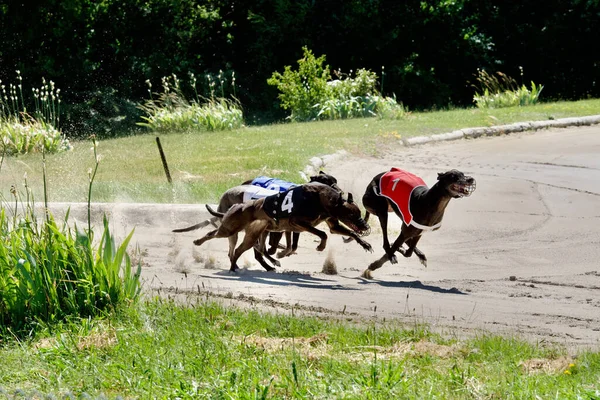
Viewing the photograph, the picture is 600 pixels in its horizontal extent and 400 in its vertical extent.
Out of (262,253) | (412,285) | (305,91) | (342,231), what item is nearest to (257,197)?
(262,253)

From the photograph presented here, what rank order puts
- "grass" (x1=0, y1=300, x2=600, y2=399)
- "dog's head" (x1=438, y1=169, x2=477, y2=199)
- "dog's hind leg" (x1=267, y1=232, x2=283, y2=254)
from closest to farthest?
"grass" (x1=0, y1=300, x2=600, y2=399)
"dog's head" (x1=438, y1=169, x2=477, y2=199)
"dog's hind leg" (x1=267, y1=232, x2=283, y2=254)

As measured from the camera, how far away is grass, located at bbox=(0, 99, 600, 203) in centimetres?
1580

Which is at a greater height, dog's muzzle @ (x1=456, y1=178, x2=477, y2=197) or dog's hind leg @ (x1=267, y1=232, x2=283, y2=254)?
dog's muzzle @ (x1=456, y1=178, x2=477, y2=197)

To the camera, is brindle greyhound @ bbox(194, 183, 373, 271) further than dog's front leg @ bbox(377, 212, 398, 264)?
No

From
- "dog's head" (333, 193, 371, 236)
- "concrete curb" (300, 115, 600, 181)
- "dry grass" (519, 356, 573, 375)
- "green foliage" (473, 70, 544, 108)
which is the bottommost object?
"dry grass" (519, 356, 573, 375)

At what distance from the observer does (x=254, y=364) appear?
6695 millimetres

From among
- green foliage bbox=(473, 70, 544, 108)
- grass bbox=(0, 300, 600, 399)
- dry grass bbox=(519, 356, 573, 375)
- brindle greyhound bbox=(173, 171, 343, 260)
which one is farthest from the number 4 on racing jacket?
green foliage bbox=(473, 70, 544, 108)

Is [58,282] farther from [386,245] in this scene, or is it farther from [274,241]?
[386,245]

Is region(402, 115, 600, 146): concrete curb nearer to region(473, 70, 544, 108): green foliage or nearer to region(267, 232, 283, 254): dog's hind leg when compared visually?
region(473, 70, 544, 108): green foliage

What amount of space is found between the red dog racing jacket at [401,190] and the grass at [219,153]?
3.68 meters

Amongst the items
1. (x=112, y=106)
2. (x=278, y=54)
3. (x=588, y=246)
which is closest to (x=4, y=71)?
(x=112, y=106)

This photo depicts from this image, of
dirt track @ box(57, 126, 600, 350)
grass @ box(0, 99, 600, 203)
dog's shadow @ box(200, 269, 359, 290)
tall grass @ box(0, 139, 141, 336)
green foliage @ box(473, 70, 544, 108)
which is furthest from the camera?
green foliage @ box(473, 70, 544, 108)

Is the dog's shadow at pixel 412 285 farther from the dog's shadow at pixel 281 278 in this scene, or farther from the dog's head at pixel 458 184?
the dog's head at pixel 458 184

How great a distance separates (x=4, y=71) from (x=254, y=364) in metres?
23.3
